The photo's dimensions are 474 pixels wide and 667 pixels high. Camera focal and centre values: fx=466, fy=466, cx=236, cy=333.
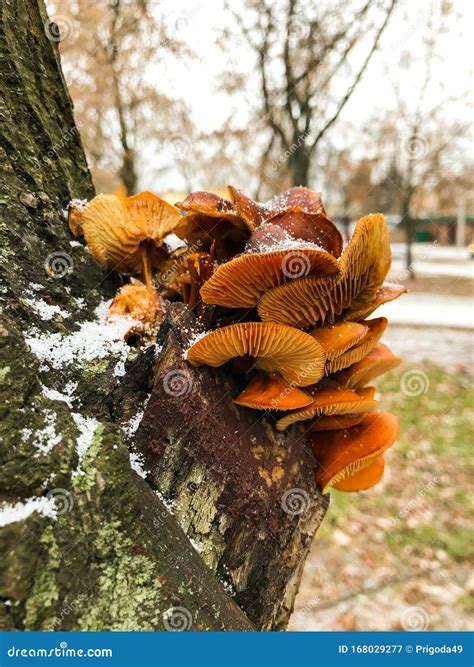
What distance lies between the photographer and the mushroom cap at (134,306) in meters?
1.60

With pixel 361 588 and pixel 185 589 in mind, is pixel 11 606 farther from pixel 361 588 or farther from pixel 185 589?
pixel 361 588

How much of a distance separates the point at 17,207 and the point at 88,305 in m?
0.39

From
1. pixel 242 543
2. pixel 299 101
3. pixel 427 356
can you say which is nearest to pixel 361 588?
pixel 242 543

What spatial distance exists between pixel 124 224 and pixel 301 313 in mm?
708

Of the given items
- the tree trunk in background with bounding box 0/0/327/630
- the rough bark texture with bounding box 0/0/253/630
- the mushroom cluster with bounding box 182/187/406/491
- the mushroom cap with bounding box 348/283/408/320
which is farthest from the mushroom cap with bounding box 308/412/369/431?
the rough bark texture with bounding box 0/0/253/630

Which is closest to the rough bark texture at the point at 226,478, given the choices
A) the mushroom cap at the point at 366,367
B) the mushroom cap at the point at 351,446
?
the mushroom cap at the point at 351,446

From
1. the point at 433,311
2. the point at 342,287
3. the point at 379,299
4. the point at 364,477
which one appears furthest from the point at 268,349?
the point at 433,311

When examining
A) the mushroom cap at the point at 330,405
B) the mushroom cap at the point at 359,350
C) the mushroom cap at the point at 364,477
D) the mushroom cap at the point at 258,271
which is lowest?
the mushroom cap at the point at 364,477

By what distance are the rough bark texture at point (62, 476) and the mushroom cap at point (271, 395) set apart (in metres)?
0.33

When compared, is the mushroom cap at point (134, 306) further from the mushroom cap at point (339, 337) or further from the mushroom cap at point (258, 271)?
the mushroom cap at point (339, 337)

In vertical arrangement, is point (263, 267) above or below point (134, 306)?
above

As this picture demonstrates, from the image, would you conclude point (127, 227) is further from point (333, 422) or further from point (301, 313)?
point (333, 422)

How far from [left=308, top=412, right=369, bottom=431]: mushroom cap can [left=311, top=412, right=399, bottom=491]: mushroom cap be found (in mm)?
43

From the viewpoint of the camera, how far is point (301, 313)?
157 cm
